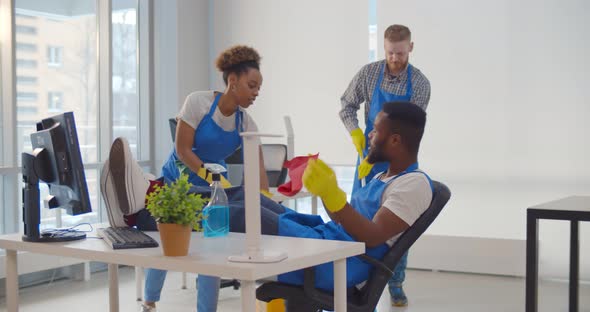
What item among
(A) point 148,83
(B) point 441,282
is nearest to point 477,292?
(B) point 441,282

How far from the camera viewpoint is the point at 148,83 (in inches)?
218

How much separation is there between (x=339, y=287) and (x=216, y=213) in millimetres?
479

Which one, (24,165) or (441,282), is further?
(441,282)

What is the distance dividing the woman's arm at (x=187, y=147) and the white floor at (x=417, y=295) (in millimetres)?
1196

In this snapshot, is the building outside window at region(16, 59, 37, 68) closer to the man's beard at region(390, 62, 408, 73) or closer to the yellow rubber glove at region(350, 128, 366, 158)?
the yellow rubber glove at region(350, 128, 366, 158)

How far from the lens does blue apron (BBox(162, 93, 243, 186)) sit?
305 centimetres

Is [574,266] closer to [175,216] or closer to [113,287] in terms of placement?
[113,287]

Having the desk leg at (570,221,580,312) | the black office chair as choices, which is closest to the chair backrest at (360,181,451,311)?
the black office chair

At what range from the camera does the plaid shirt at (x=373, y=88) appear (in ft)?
12.3

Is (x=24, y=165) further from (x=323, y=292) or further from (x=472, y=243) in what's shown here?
(x=472, y=243)

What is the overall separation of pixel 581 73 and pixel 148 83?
10.1 ft

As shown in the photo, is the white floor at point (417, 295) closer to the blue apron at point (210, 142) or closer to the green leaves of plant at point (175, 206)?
the blue apron at point (210, 142)

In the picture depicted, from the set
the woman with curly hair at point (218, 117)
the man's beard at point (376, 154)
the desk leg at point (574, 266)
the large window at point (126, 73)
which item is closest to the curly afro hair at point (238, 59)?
the woman with curly hair at point (218, 117)

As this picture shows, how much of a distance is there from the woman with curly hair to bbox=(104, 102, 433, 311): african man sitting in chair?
0.62 meters
